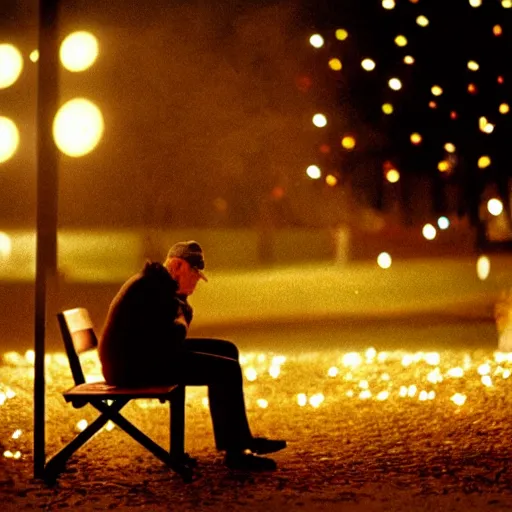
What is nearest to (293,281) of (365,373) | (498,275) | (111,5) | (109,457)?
(498,275)

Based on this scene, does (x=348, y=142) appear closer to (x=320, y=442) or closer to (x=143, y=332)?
(x=320, y=442)

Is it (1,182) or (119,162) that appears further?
(1,182)

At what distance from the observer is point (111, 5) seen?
44.4ft

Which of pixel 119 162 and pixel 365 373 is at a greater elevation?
pixel 119 162

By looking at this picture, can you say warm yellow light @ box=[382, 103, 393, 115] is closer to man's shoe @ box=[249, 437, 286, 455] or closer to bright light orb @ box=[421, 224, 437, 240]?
bright light orb @ box=[421, 224, 437, 240]

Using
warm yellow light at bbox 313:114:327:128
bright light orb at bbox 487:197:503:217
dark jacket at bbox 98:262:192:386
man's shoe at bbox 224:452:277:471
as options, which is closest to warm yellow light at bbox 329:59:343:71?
warm yellow light at bbox 313:114:327:128

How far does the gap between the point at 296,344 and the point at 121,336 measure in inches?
215

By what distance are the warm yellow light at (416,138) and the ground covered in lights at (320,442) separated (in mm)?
2015

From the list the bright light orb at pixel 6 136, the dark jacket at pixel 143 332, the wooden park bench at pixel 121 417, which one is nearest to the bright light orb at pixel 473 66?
the dark jacket at pixel 143 332

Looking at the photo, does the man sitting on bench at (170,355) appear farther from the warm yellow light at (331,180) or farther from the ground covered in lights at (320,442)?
the warm yellow light at (331,180)

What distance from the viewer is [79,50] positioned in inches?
409

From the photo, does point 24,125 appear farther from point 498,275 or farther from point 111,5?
point 498,275

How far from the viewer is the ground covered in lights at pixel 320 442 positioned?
17.2 ft

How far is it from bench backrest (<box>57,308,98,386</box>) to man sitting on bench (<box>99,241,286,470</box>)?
0.96ft
